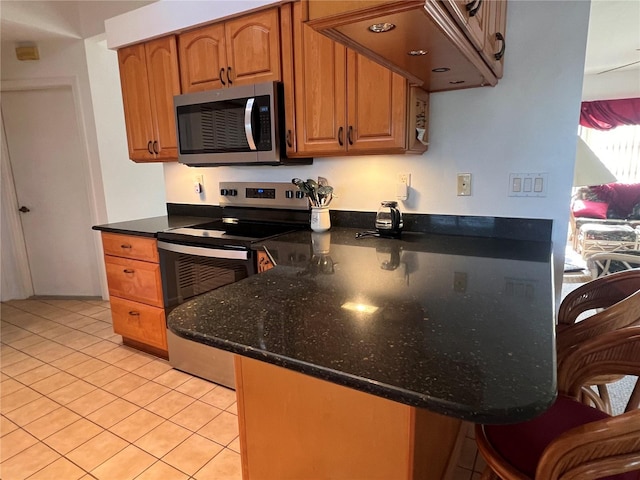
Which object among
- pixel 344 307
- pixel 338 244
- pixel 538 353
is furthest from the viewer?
pixel 338 244

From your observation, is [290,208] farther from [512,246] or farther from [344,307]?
[344,307]

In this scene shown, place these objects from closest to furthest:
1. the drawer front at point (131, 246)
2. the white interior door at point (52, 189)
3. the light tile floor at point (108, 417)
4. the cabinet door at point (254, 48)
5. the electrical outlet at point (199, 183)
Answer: the light tile floor at point (108, 417)
the cabinet door at point (254, 48)
the drawer front at point (131, 246)
the electrical outlet at point (199, 183)
the white interior door at point (52, 189)

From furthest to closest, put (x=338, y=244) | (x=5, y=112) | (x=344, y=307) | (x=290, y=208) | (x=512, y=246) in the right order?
(x=5, y=112) → (x=290, y=208) → (x=338, y=244) → (x=512, y=246) → (x=344, y=307)

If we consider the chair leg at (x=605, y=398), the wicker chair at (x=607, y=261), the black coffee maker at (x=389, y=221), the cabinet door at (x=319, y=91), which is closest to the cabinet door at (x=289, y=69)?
the cabinet door at (x=319, y=91)

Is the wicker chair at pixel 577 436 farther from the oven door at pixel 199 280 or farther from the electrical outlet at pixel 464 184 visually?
the oven door at pixel 199 280

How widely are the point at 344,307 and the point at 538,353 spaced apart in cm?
46

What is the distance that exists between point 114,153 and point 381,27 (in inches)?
135

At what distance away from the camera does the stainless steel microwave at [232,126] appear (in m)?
2.11

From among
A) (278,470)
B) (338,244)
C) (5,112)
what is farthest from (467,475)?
(5,112)

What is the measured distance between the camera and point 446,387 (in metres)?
0.67

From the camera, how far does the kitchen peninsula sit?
70 centimetres

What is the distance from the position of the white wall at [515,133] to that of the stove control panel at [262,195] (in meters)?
0.45

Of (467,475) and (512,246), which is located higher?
(512,246)

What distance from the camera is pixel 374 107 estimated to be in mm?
1864
